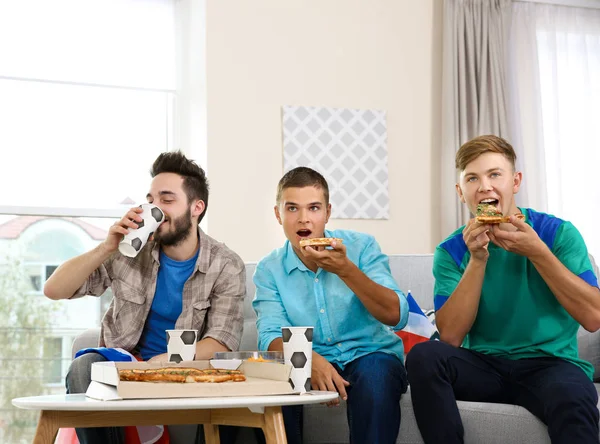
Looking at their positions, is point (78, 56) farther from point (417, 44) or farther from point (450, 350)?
point (450, 350)

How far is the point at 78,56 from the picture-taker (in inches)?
173

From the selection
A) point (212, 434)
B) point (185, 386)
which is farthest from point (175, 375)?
point (212, 434)

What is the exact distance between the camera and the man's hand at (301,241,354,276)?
7.13ft

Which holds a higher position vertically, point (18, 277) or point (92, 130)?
point (92, 130)

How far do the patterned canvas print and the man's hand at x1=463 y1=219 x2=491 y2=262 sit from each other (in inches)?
88.8

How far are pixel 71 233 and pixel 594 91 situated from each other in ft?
11.1

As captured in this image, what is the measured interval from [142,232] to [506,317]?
108 centimetres

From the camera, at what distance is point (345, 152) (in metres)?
→ 4.52

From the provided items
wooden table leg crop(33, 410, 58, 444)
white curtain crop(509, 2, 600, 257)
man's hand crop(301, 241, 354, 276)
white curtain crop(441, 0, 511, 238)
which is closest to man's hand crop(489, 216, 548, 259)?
man's hand crop(301, 241, 354, 276)

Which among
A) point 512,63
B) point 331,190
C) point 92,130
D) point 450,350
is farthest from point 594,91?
point 450,350

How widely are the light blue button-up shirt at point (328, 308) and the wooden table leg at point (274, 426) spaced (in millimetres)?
692

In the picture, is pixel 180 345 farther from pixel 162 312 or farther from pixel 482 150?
pixel 482 150

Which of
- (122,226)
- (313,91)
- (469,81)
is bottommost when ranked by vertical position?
(122,226)

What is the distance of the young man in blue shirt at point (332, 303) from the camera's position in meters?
2.16
